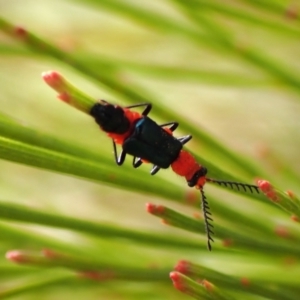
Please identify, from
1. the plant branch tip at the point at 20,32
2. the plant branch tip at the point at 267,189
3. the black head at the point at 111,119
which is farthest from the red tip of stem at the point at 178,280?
the plant branch tip at the point at 20,32

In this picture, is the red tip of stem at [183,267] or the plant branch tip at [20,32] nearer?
the red tip of stem at [183,267]

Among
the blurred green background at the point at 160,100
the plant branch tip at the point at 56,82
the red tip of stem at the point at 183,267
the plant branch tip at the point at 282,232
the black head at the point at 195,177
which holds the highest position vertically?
the blurred green background at the point at 160,100

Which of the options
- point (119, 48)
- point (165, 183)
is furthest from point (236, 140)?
point (165, 183)

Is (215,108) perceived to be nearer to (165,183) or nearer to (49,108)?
(49,108)

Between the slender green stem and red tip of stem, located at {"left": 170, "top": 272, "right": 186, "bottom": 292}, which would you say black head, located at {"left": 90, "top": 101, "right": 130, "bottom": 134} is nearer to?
the slender green stem

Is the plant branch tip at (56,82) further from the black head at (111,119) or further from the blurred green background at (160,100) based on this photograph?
the blurred green background at (160,100)

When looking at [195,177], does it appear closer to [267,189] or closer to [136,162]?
[136,162]

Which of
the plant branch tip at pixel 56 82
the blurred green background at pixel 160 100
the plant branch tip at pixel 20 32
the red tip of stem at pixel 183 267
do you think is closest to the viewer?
the plant branch tip at pixel 56 82
